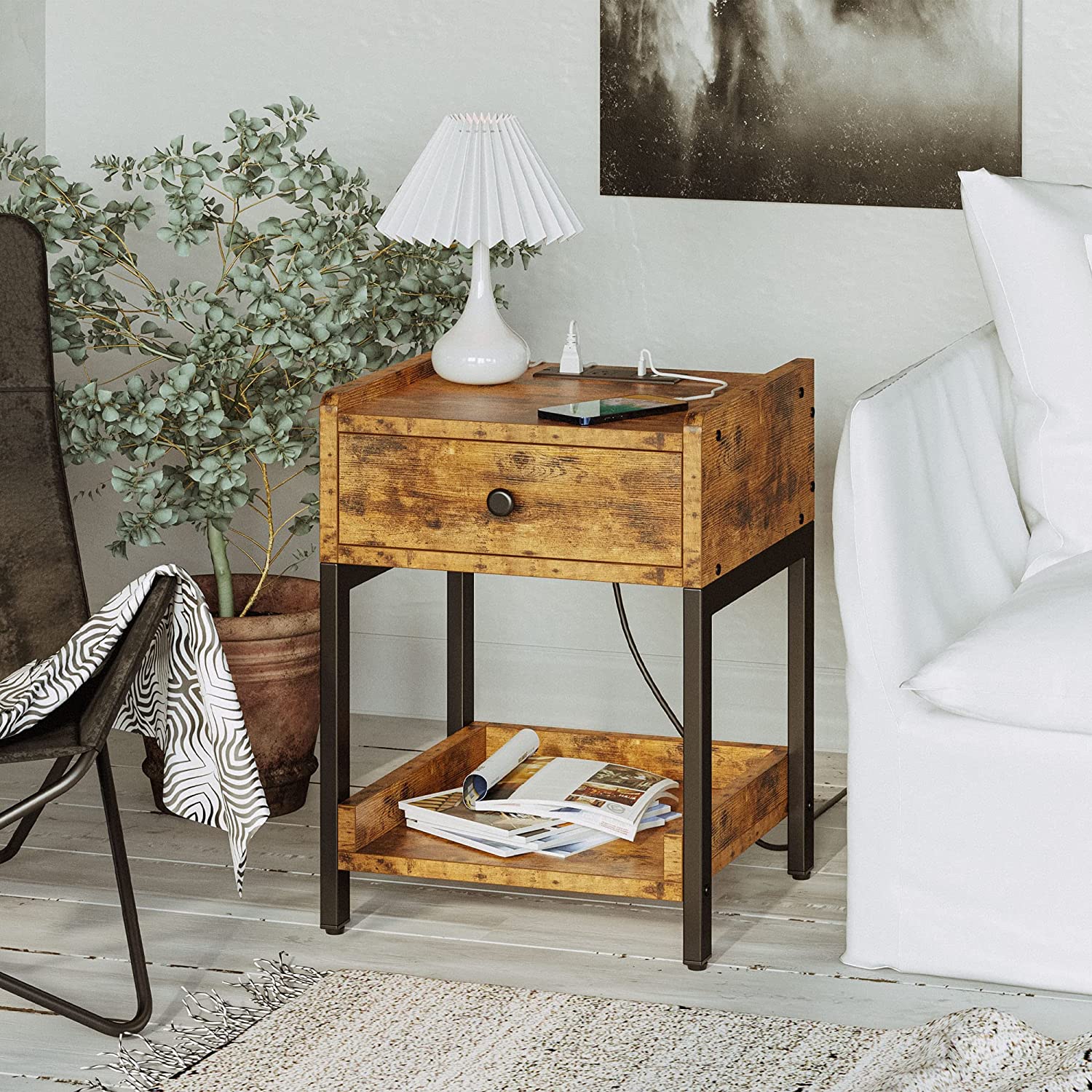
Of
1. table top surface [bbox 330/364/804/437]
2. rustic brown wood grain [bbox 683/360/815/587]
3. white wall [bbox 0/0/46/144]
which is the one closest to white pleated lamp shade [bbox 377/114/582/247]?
table top surface [bbox 330/364/804/437]

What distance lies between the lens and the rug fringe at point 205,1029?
1.94 metres

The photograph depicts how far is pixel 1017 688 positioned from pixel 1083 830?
0.18m

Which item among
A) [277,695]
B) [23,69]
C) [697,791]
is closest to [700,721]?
[697,791]

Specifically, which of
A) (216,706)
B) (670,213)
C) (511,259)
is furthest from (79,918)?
(670,213)

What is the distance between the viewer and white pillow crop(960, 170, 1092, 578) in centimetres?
232

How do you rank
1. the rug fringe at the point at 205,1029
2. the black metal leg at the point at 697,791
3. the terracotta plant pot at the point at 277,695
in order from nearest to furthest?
the rug fringe at the point at 205,1029
the black metal leg at the point at 697,791
the terracotta plant pot at the point at 277,695

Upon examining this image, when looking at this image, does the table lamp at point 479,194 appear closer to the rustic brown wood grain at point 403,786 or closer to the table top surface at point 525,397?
the table top surface at point 525,397

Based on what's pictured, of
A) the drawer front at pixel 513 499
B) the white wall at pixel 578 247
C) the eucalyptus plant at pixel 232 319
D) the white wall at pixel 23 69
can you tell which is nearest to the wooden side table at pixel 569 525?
the drawer front at pixel 513 499

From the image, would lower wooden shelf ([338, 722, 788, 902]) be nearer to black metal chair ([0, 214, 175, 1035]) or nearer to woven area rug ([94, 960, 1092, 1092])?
woven area rug ([94, 960, 1092, 1092])

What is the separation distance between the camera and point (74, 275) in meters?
2.76

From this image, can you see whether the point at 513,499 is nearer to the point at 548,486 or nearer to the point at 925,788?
the point at 548,486

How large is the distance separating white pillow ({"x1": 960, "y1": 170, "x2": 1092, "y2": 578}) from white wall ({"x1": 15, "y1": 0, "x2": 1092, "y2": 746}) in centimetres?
51

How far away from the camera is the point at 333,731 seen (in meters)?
2.30

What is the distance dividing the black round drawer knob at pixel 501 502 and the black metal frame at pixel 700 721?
231 mm
